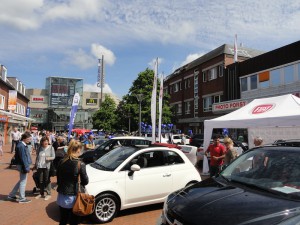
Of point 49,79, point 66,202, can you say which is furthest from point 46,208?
point 49,79

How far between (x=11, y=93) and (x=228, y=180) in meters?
38.2

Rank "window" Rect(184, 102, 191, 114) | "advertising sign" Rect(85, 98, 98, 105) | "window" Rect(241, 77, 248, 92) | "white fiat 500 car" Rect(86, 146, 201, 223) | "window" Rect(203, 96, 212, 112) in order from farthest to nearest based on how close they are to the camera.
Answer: "advertising sign" Rect(85, 98, 98, 105)
"window" Rect(184, 102, 191, 114)
"window" Rect(203, 96, 212, 112)
"window" Rect(241, 77, 248, 92)
"white fiat 500 car" Rect(86, 146, 201, 223)

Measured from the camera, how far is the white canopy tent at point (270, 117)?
8.98 m

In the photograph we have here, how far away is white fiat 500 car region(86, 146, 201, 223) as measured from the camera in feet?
20.9

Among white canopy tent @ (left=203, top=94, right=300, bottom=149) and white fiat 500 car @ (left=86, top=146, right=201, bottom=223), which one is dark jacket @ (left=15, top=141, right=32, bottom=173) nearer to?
white fiat 500 car @ (left=86, top=146, right=201, bottom=223)

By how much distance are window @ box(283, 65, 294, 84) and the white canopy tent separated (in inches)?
462

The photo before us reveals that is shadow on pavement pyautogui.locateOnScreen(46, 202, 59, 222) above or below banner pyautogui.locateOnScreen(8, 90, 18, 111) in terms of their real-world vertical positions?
below

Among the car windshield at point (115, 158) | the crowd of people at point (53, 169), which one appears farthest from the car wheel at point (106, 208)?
the crowd of people at point (53, 169)

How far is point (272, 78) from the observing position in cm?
2445

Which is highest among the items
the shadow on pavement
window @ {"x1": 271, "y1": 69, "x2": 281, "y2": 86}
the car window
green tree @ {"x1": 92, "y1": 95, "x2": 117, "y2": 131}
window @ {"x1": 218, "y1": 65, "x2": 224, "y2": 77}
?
window @ {"x1": 218, "y1": 65, "x2": 224, "y2": 77}

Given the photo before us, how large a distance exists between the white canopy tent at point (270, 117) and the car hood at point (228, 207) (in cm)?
588

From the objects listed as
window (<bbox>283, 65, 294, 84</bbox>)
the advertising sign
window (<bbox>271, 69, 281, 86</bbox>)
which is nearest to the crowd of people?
window (<bbox>283, 65, 294, 84</bbox>)

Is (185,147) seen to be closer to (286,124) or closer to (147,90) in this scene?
(286,124)

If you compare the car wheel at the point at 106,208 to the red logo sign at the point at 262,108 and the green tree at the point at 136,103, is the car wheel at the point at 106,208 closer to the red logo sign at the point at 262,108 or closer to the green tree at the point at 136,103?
the red logo sign at the point at 262,108
